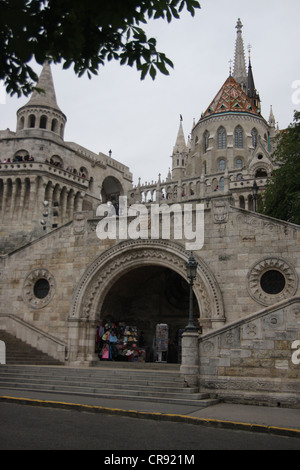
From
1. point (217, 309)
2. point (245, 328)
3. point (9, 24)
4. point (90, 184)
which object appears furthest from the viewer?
point (90, 184)

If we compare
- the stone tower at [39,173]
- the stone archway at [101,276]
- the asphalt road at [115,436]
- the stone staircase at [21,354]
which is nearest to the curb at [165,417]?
A: the asphalt road at [115,436]

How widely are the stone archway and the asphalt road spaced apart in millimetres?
8673

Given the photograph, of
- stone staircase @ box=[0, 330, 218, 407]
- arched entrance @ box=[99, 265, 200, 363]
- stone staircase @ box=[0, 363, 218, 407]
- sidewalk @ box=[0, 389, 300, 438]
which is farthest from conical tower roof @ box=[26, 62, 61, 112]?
sidewalk @ box=[0, 389, 300, 438]

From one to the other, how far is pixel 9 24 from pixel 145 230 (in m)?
13.0

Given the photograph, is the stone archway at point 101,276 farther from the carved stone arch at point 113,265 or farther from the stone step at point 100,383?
the stone step at point 100,383

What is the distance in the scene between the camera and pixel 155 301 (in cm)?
2069

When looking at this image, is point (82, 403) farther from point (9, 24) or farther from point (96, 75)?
point (9, 24)

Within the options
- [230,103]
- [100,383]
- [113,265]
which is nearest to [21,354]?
[113,265]

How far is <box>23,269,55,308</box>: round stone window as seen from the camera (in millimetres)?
18984

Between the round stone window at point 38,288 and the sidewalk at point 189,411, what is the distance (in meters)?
7.21

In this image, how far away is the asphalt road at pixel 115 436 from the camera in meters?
6.32

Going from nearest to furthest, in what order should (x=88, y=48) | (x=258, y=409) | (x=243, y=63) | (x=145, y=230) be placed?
(x=88, y=48), (x=258, y=409), (x=145, y=230), (x=243, y=63)

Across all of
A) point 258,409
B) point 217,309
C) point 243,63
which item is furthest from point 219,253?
point 243,63

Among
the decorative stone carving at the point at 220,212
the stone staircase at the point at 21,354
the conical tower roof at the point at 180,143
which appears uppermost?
the conical tower roof at the point at 180,143
